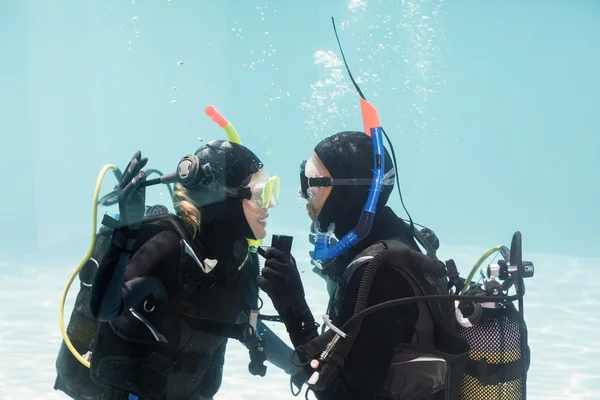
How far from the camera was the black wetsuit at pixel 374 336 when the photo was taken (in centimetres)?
190

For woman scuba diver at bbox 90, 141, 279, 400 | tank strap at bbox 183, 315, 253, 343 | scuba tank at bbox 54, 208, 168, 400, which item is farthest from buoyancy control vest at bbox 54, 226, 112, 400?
tank strap at bbox 183, 315, 253, 343

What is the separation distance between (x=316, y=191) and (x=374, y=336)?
0.95 metres

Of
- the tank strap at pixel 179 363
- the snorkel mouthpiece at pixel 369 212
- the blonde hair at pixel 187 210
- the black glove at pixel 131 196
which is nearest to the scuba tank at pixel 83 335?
the blonde hair at pixel 187 210

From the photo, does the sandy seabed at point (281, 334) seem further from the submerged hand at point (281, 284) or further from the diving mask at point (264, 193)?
the submerged hand at point (281, 284)

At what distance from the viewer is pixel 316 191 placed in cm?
260

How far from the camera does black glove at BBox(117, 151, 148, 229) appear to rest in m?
2.18

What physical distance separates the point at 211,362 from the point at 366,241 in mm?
1396

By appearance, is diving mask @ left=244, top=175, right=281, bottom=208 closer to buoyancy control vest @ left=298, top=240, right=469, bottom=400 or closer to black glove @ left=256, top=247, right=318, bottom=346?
black glove @ left=256, top=247, right=318, bottom=346

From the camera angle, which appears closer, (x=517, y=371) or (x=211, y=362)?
(x=517, y=371)

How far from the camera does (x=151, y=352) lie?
2.65m

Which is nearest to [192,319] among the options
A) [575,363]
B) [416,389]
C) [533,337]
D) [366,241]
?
[366,241]

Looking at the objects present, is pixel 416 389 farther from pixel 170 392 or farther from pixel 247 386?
pixel 247 386

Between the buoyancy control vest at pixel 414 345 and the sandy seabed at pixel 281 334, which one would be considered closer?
the buoyancy control vest at pixel 414 345

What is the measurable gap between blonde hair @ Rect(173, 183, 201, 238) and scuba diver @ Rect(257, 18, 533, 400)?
2.43ft
